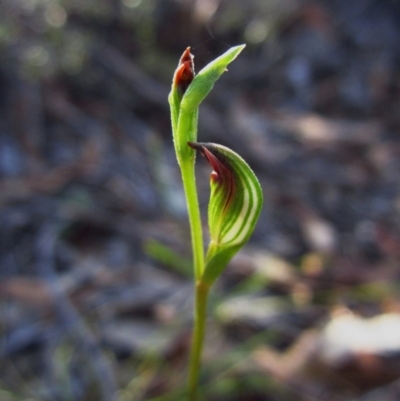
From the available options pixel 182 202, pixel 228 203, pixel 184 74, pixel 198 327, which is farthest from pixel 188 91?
pixel 182 202

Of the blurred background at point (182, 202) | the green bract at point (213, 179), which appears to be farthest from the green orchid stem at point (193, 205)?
the blurred background at point (182, 202)

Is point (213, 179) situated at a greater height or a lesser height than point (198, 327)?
greater

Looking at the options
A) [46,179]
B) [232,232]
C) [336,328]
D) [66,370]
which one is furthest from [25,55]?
[232,232]

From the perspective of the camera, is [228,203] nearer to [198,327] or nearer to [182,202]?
[198,327]

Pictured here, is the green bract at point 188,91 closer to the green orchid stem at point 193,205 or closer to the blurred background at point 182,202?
the green orchid stem at point 193,205

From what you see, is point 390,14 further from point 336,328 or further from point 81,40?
point 336,328
